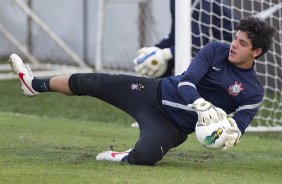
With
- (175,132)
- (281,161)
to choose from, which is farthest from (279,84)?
(175,132)

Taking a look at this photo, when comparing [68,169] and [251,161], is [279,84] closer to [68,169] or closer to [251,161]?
[251,161]

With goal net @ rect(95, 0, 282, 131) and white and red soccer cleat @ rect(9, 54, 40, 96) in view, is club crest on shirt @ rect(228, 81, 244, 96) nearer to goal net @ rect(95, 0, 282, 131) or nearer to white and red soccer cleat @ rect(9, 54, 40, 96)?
white and red soccer cleat @ rect(9, 54, 40, 96)

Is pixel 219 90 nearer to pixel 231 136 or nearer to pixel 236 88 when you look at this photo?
pixel 236 88

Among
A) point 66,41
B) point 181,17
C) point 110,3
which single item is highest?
point 181,17

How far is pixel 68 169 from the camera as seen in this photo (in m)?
7.38

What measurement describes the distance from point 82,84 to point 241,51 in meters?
1.41

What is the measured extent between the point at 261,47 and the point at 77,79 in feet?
5.33

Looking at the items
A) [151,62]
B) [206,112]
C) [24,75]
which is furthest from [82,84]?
[151,62]

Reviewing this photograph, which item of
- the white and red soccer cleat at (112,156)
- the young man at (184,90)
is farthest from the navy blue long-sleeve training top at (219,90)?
the white and red soccer cleat at (112,156)

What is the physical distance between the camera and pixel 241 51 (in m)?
7.90

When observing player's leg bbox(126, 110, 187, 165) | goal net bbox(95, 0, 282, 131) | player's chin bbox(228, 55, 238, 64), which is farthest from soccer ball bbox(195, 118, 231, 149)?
goal net bbox(95, 0, 282, 131)

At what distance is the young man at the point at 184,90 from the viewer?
789 cm

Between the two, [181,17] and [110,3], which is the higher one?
[181,17]

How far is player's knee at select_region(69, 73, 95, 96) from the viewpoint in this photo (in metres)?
8.22
